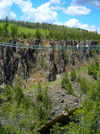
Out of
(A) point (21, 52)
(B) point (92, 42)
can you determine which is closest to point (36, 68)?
(A) point (21, 52)

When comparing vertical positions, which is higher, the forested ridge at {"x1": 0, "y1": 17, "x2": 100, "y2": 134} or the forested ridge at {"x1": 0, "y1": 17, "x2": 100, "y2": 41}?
the forested ridge at {"x1": 0, "y1": 17, "x2": 100, "y2": 41}

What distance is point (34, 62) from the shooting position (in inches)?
1581

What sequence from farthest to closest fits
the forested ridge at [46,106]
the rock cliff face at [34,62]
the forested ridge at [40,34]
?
1. the forested ridge at [40,34]
2. the rock cliff face at [34,62]
3. the forested ridge at [46,106]

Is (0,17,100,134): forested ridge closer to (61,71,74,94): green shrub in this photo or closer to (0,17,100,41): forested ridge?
A: (61,71,74,94): green shrub

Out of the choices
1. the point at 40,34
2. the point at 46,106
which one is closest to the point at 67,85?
the point at 46,106

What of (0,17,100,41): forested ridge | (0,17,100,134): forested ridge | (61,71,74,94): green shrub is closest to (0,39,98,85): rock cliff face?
(0,17,100,134): forested ridge

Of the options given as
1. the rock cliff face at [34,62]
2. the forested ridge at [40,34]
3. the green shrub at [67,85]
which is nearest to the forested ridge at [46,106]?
the green shrub at [67,85]

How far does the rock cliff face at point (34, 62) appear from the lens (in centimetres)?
3368

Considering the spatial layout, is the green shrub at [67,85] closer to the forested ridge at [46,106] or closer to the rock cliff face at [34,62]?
the forested ridge at [46,106]

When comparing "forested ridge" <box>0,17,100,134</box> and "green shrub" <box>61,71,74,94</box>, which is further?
"green shrub" <box>61,71,74,94</box>

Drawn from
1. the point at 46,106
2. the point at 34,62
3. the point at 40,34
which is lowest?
the point at 46,106

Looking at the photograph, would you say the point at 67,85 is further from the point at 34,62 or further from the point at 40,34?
the point at 40,34

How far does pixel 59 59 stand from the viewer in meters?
45.0

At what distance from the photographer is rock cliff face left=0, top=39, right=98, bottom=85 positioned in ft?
111
